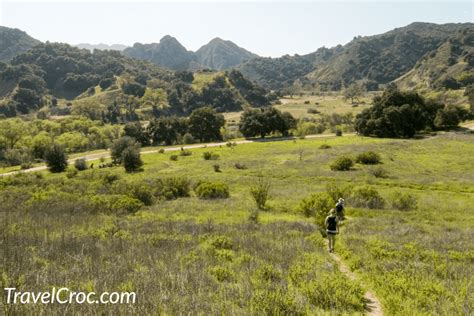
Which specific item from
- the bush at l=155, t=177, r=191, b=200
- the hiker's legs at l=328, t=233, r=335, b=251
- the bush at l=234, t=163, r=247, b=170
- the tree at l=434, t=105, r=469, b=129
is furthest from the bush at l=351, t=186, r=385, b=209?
the tree at l=434, t=105, r=469, b=129

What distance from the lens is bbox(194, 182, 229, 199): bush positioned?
3562cm

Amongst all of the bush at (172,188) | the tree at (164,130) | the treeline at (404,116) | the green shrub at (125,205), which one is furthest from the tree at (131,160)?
the treeline at (404,116)

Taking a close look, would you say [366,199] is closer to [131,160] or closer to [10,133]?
[131,160]

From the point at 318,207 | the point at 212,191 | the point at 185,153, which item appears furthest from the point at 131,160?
the point at 318,207

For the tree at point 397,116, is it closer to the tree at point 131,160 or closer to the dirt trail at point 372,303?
the tree at point 131,160

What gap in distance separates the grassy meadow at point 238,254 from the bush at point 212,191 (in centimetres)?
141

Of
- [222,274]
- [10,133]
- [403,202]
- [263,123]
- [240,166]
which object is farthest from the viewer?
[263,123]

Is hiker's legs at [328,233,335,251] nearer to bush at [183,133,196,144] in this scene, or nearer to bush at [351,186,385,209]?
bush at [351,186,385,209]

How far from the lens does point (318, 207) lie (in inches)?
930

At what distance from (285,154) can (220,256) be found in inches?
2124

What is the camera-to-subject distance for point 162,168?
5838cm

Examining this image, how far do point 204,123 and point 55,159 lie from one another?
146ft

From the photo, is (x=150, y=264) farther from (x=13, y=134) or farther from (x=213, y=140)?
(x=13, y=134)

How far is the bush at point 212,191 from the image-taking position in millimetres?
35625
